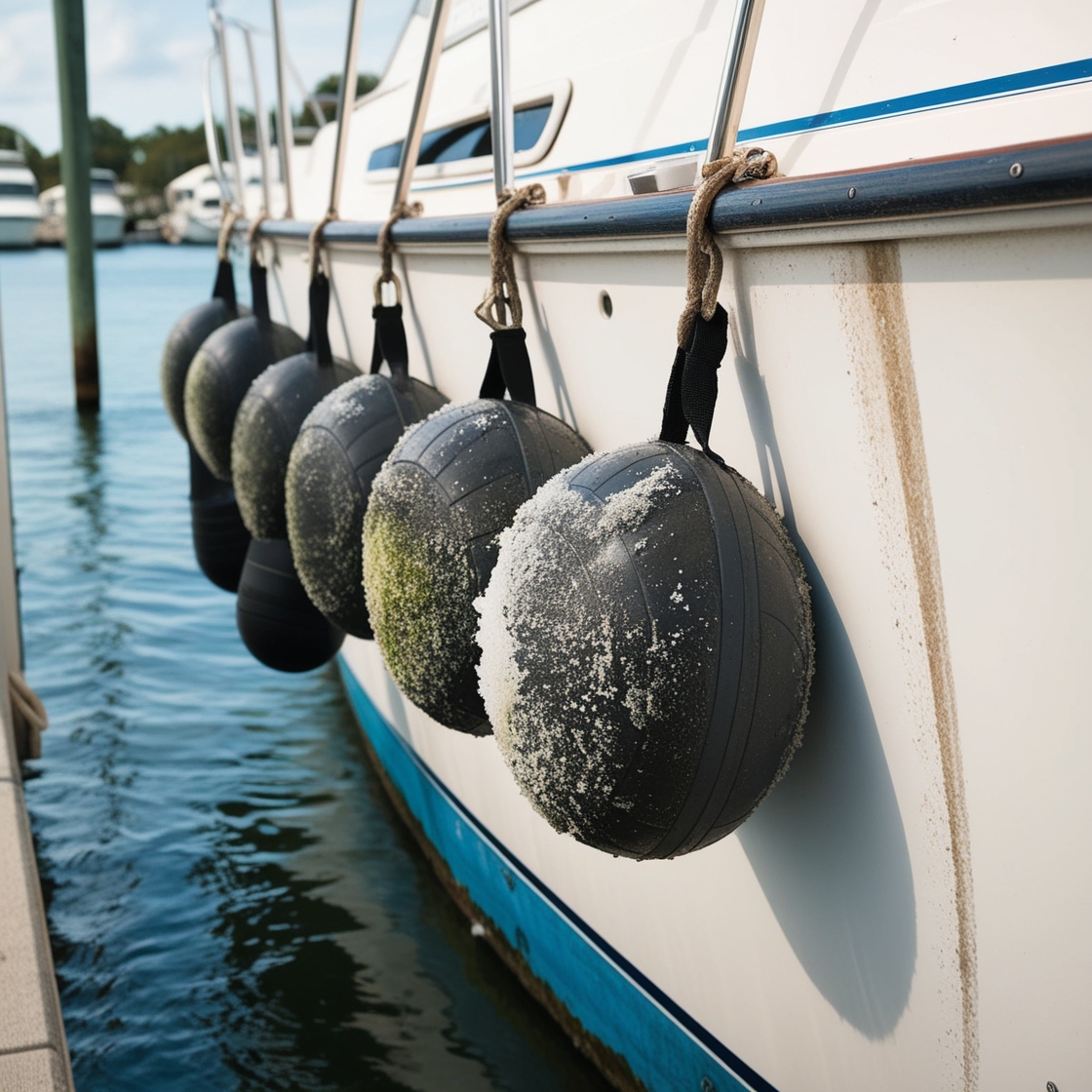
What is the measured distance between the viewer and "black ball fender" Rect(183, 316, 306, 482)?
156 inches

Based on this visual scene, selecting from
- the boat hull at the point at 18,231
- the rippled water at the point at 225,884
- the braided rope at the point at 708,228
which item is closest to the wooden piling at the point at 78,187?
the rippled water at the point at 225,884

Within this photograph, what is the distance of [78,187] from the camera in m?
12.4

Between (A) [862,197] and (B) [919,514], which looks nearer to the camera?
(A) [862,197]

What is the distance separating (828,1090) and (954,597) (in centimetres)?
94

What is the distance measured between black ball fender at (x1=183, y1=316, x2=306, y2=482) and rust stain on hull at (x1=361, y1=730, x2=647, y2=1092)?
142 centimetres

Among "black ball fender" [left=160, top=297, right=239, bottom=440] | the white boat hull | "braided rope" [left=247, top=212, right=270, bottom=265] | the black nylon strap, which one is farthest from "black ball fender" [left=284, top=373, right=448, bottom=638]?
"black ball fender" [left=160, top=297, right=239, bottom=440]

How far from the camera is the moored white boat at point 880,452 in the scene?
141 cm

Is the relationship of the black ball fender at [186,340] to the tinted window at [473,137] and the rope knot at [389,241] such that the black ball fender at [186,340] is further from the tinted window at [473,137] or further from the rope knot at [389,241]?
the rope knot at [389,241]

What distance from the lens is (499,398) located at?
2.29 meters

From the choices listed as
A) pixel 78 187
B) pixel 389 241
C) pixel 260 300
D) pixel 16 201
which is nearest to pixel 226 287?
pixel 260 300

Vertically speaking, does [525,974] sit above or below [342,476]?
below

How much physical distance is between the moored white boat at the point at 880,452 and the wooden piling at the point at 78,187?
1028cm

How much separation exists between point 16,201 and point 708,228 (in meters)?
56.9

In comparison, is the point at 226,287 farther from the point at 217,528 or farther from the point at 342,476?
the point at 342,476
